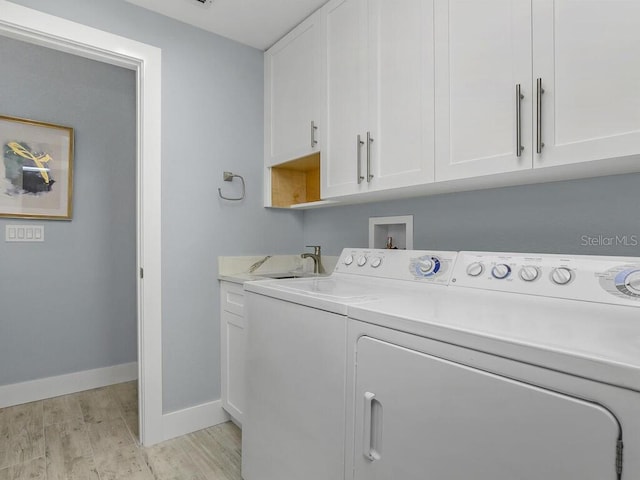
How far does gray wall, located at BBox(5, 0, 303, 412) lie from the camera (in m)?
2.06

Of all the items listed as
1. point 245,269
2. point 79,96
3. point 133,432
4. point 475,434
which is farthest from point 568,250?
point 79,96

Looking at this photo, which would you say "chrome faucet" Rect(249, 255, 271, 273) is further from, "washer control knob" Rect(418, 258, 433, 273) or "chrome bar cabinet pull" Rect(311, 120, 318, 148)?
"washer control knob" Rect(418, 258, 433, 273)

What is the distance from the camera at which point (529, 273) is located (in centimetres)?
116

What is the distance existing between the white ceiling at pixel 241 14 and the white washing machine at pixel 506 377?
5.68 ft

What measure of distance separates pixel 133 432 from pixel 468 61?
2.52 metres

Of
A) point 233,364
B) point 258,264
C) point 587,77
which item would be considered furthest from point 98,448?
point 587,77

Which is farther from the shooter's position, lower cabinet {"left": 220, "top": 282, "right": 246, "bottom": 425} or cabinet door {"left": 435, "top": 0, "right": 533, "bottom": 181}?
lower cabinet {"left": 220, "top": 282, "right": 246, "bottom": 425}

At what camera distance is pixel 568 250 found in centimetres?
132

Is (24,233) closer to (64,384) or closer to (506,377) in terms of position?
(64,384)

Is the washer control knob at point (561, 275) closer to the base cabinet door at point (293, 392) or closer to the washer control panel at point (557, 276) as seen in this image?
the washer control panel at point (557, 276)

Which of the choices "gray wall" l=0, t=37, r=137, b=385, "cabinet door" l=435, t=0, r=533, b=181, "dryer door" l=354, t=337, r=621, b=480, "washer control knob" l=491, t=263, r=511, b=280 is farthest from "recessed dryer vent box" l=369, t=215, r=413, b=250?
"gray wall" l=0, t=37, r=137, b=385

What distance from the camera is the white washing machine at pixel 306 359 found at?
43.9 inches

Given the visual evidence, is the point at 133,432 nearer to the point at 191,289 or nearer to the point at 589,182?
the point at 191,289

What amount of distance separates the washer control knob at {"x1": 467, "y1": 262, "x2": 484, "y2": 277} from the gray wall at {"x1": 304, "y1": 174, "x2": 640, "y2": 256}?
0.88 ft
